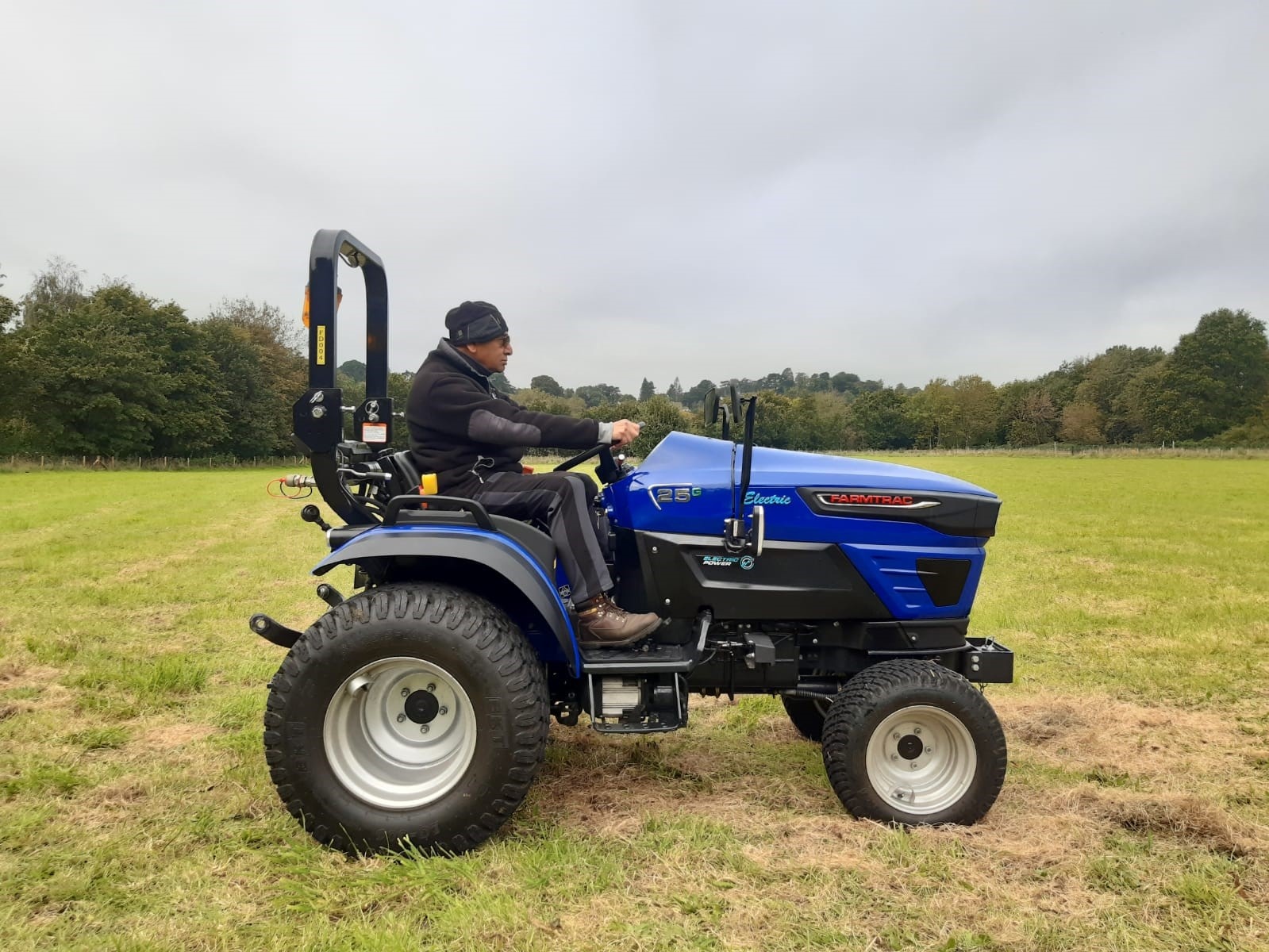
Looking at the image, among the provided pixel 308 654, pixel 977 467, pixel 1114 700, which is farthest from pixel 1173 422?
pixel 308 654

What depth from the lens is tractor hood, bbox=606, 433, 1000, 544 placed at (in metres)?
3.56

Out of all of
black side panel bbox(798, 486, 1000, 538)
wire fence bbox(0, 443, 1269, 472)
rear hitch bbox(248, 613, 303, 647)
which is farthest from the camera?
wire fence bbox(0, 443, 1269, 472)

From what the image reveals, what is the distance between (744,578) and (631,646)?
574mm

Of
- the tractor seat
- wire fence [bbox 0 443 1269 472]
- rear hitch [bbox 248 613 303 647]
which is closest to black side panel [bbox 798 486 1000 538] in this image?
the tractor seat

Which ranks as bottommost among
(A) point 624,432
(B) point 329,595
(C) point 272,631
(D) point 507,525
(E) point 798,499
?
(C) point 272,631

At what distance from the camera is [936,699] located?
11.2ft

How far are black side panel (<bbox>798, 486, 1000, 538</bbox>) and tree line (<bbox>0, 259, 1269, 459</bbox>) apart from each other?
0.57 meters

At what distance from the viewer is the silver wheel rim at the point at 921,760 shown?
3.46 m

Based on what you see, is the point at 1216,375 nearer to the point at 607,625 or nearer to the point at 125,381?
the point at 125,381

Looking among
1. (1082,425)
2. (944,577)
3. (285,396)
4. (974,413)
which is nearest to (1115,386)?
(1082,425)

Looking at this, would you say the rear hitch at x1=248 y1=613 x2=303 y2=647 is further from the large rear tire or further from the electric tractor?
the large rear tire

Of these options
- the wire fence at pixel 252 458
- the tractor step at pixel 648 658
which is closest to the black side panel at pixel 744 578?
the tractor step at pixel 648 658

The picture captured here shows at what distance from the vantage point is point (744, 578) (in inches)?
142

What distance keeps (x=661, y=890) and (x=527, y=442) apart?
1746 mm
